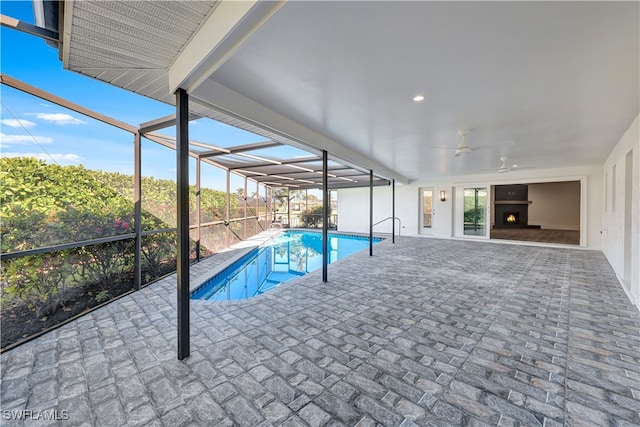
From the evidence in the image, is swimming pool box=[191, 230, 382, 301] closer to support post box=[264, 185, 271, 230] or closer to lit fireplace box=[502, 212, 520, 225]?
support post box=[264, 185, 271, 230]

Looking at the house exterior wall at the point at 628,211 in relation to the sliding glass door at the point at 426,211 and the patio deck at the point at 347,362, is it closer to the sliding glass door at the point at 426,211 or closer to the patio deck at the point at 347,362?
the patio deck at the point at 347,362

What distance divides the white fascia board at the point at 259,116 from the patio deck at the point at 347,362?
2.41 metres

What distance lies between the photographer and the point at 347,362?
2.17 m

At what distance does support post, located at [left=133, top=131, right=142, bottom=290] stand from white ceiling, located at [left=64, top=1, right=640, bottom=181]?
63.1 inches

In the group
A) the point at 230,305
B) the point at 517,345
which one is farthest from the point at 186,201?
the point at 517,345

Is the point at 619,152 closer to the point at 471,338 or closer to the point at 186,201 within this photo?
the point at 471,338

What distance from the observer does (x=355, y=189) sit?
1338 cm

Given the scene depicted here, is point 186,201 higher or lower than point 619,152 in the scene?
lower

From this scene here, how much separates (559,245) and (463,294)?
7.34m

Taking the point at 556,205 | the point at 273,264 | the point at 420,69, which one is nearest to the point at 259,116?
the point at 420,69

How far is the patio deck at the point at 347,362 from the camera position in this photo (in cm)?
165

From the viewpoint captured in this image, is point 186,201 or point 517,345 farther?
point 517,345

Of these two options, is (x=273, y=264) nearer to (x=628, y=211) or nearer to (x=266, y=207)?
(x=266, y=207)

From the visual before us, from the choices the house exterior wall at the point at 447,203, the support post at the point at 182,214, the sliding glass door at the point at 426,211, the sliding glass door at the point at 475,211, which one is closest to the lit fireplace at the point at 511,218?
the sliding glass door at the point at 475,211
